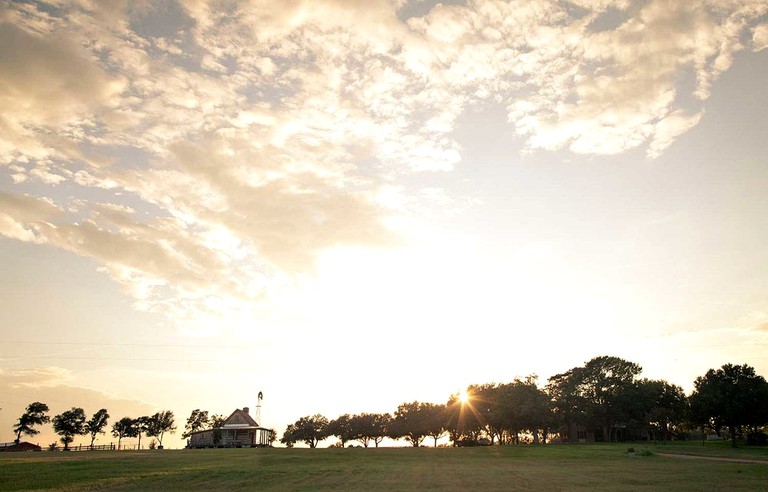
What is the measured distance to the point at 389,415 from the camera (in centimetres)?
15450

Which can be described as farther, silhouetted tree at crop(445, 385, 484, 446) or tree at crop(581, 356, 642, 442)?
silhouetted tree at crop(445, 385, 484, 446)

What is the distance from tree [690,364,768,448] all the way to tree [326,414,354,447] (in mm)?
91783

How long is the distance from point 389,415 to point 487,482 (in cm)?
12809

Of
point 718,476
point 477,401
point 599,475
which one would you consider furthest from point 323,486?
point 477,401

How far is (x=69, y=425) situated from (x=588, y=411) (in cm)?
16758

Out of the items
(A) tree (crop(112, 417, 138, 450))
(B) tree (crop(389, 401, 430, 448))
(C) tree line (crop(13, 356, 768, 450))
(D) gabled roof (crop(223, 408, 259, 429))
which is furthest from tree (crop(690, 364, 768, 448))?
(A) tree (crop(112, 417, 138, 450))

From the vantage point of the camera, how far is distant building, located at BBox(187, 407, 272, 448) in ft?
377

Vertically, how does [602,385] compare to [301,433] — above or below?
above

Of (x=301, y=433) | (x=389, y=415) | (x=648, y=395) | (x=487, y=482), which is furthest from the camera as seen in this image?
(x=301, y=433)

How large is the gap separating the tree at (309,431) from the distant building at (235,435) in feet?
118

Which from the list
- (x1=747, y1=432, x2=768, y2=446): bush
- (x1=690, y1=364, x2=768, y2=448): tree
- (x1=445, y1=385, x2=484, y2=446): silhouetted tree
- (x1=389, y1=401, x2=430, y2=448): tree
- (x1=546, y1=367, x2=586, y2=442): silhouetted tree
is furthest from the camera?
(x1=389, y1=401, x2=430, y2=448): tree

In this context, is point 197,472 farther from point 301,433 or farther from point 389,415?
point 301,433

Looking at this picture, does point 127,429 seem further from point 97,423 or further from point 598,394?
point 598,394

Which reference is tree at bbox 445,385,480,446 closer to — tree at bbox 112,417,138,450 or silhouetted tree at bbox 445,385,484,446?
silhouetted tree at bbox 445,385,484,446
